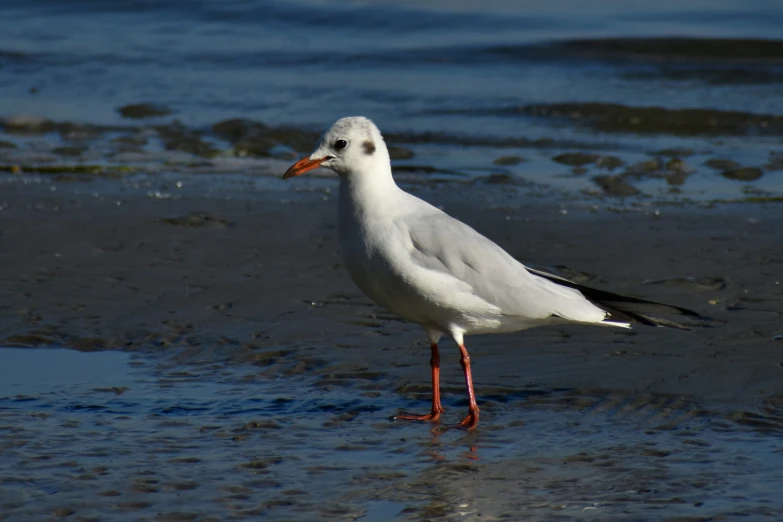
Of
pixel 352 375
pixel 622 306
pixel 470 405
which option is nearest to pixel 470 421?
pixel 470 405

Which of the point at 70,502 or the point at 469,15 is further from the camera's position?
the point at 469,15

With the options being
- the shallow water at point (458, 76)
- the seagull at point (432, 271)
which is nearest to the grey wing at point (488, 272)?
the seagull at point (432, 271)

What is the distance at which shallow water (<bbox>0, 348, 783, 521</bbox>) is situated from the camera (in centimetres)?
443

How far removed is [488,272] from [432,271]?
34 centimetres

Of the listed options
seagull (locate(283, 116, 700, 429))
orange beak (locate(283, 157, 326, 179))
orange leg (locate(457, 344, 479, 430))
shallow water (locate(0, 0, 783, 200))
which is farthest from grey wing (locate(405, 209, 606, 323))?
shallow water (locate(0, 0, 783, 200))

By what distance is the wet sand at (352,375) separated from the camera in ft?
15.0

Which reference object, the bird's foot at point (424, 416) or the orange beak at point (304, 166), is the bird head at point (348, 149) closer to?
the orange beak at point (304, 166)

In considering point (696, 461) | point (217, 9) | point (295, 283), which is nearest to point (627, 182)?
point (295, 283)

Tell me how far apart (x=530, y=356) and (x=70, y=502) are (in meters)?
2.73

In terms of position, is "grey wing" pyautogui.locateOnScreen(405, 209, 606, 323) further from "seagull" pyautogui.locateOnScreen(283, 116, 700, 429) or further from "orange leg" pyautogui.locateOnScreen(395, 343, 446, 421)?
"orange leg" pyautogui.locateOnScreen(395, 343, 446, 421)

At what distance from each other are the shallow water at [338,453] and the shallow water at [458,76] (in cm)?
464

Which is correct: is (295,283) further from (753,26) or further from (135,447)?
(753,26)

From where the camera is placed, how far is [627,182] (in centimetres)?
1027

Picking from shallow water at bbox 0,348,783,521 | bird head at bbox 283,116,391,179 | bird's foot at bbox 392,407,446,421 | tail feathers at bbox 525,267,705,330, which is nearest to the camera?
shallow water at bbox 0,348,783,521
